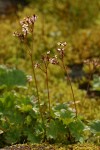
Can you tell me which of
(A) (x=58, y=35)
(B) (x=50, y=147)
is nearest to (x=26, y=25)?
(B) (x=50, y=147)

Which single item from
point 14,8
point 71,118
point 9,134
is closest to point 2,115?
point 9,134

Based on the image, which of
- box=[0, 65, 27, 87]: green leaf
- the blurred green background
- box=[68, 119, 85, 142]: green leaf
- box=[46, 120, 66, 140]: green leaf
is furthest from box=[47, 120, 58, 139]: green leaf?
the blurred green background

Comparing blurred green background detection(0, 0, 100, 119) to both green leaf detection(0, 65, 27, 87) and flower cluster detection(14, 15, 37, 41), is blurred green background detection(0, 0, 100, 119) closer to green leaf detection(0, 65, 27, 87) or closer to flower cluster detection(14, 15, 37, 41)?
green leaf detection(0, 65, 27, 87)

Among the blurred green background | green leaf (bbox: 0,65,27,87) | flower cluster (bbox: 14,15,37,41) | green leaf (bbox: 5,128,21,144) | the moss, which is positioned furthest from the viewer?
the blurred green background

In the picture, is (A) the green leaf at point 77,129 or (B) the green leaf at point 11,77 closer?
(A) the green leaf at point 77,129

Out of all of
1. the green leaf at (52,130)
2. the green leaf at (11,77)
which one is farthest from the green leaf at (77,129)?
the green leaf at (11,77)

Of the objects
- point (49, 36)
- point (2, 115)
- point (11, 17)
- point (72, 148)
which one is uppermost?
point (11, 17)

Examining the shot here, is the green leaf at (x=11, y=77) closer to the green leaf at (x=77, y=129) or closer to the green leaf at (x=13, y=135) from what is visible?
the green leaf at (x=13, y=135)

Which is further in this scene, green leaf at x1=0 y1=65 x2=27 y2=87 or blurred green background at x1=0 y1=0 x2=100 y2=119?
blurred green background at x1=0 y1=0 x2=100 y2=119

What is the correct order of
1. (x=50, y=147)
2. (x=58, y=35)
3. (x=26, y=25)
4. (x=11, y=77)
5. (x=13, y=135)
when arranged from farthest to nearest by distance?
(x=58, y=35)
(x=11, y=77)
(x=13, y=135)
(x=50, y=147)
(x=26, y=25)

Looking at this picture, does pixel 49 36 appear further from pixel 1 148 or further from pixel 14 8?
pixel 1 148

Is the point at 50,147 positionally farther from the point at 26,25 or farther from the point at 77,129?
the point at 26,25
